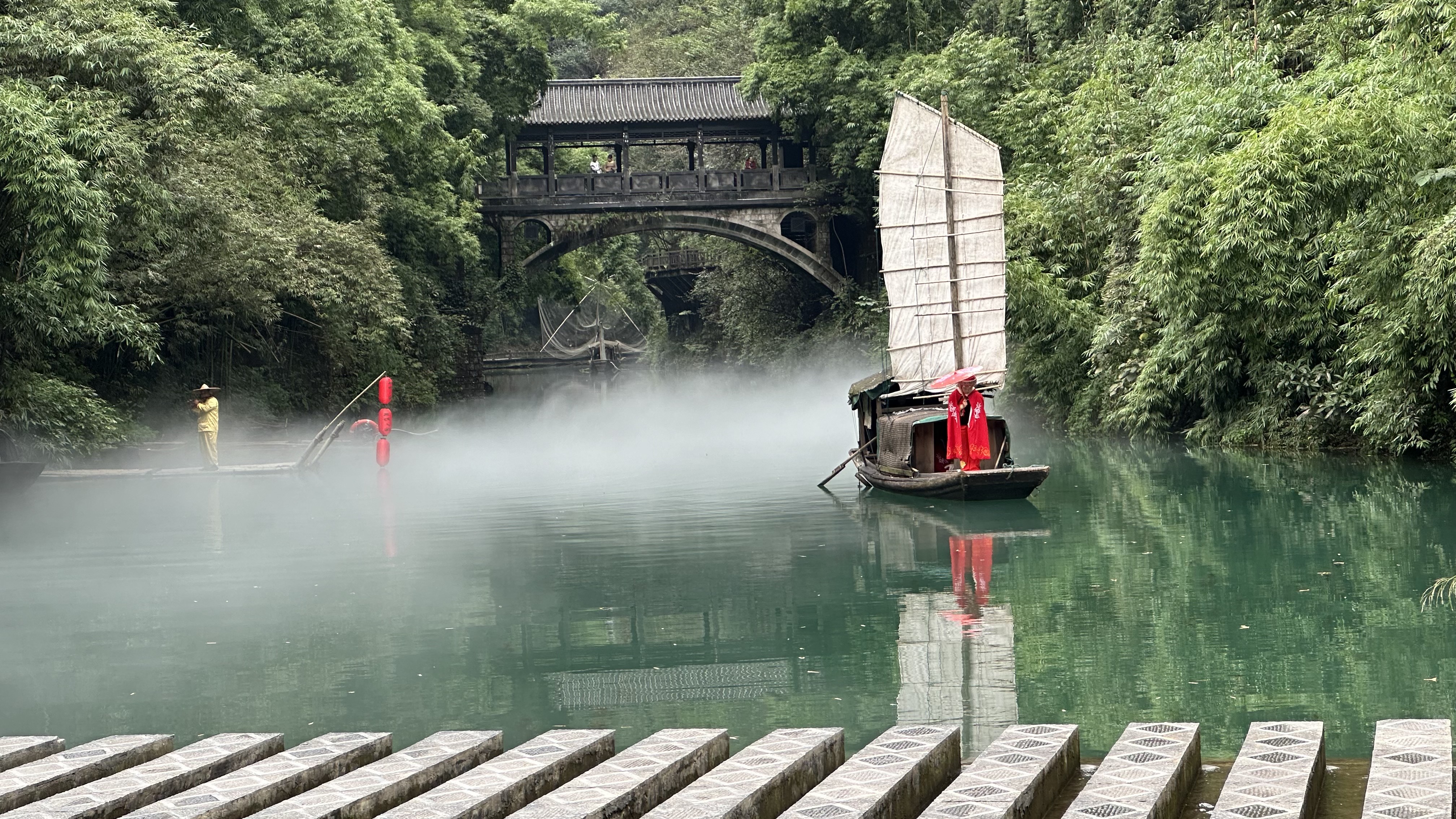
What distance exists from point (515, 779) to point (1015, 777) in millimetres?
921

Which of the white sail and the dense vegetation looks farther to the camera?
the white sail

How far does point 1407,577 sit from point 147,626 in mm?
5557

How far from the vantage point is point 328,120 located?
20422 mm

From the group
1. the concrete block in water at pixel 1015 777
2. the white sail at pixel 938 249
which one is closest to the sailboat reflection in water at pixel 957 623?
the concrete block in water at pixel 1015 777

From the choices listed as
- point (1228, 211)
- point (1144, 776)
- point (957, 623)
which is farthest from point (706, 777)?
point (1228, 211)

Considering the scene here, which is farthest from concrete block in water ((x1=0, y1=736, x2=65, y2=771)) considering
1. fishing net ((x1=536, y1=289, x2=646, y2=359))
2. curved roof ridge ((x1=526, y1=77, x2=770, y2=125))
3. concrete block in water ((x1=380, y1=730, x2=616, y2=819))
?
fishing net ((x1=536, y1=289, x2=646, y2=359))

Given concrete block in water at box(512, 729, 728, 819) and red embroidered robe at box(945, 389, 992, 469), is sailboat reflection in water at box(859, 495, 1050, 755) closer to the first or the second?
red embroidered robe at box(945, 389, 992, 469)

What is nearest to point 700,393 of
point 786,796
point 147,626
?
point 147,626

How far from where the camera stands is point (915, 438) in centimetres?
1265

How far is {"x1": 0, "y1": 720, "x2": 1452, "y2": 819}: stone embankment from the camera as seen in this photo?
2.72 metres

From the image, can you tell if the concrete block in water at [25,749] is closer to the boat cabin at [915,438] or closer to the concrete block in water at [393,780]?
the concrete block in water at [393,780]

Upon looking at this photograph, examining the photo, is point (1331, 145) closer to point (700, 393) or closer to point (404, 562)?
point (404, 562)

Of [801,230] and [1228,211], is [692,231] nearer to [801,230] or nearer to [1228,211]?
[801,230]

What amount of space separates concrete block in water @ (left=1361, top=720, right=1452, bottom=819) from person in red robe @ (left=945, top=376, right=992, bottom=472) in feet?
28.8
